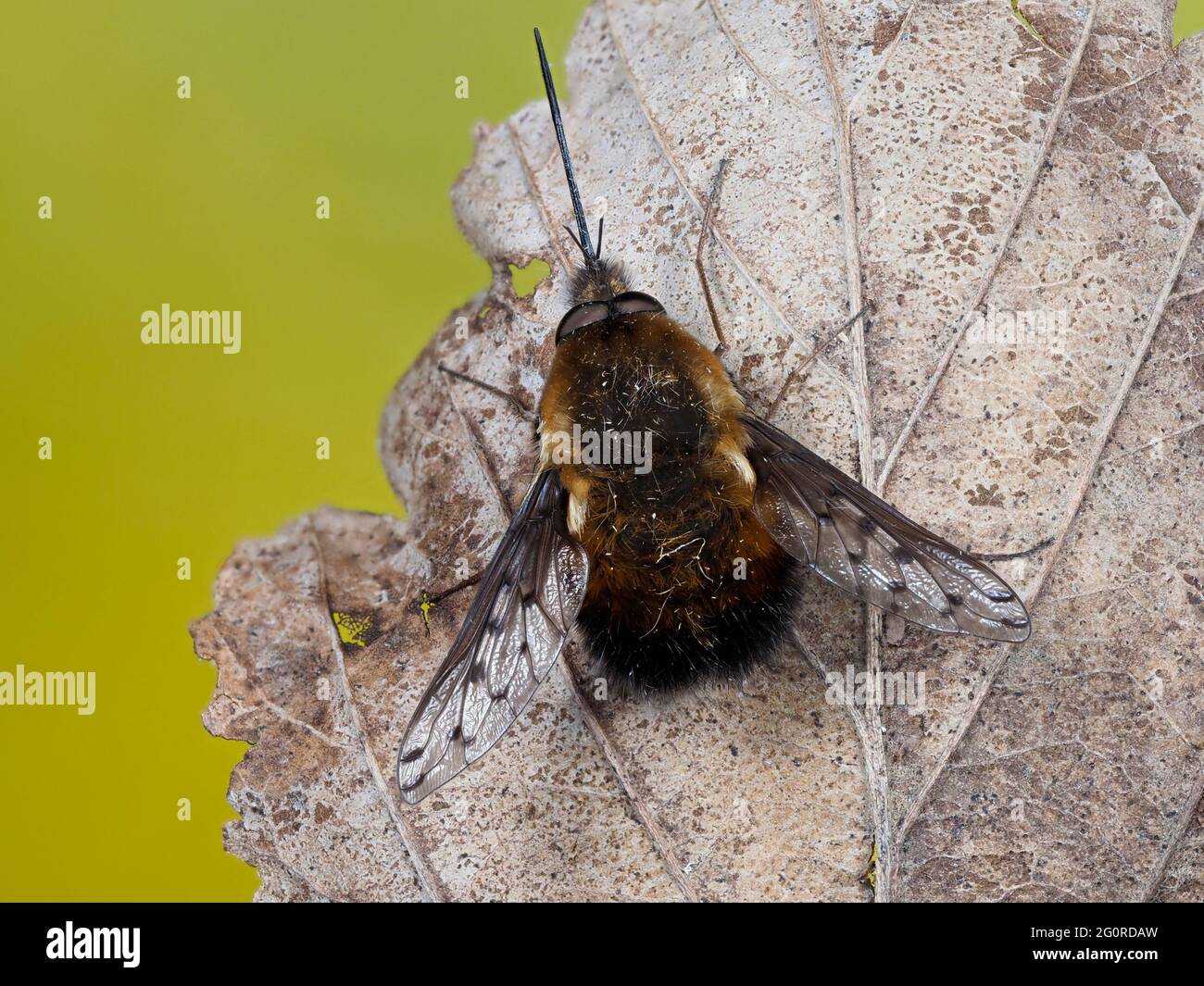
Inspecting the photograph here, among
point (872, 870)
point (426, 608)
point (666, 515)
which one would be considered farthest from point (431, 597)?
point (872, 870)

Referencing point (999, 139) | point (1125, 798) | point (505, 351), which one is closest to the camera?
point (1125, 798)

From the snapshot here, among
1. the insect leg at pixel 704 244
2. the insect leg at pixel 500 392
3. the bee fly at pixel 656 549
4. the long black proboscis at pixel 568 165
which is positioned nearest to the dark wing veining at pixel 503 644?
the bee fly at pixel 656 549

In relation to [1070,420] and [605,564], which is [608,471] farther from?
[1070,420]

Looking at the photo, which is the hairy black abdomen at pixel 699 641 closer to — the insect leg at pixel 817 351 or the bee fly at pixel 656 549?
the bee fly at pixel 656 549

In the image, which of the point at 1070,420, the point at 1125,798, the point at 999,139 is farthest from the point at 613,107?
the point at 1125,798

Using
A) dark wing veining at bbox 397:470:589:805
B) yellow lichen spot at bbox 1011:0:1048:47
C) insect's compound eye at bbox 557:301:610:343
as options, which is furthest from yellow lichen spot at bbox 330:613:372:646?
yellow lichen spot at bbox 1011:0:1048:47

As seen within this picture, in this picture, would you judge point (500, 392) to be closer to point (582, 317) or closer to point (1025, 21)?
point (582, 317)

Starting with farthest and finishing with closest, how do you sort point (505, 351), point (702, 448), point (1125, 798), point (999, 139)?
point (505, 351) → point (999, 139) → point (702, 448) → point (1125, 798)
